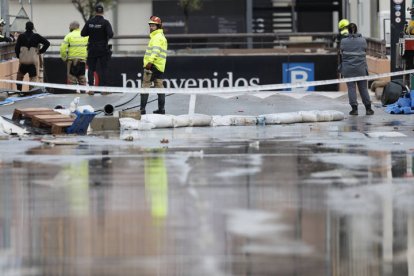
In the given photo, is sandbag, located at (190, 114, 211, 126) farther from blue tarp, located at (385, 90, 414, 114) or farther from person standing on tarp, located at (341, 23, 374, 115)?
blue tarp, located at (385, 90, 414, 114)

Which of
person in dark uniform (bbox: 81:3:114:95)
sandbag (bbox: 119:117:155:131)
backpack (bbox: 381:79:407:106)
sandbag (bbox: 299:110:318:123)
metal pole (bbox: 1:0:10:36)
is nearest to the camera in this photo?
sandbag (bbox: 119:117:155:131)

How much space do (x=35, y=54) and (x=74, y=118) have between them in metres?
9.70

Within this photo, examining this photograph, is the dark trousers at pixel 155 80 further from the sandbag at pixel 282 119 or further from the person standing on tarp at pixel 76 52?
the person standing on tarp at pixel 76 52

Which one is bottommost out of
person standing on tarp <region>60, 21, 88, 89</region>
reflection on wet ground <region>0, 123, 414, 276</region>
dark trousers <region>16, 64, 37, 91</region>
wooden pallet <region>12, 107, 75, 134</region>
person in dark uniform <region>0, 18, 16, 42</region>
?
reflection on wet ground <region>0, 123, 414, 276</region>

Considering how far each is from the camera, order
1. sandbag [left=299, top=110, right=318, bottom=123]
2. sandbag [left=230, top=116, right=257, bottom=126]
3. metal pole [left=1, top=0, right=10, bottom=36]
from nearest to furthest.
→ sandbag [left=230, top=116, right=257, bottom=126], sandbag [left=299, top=110, right=318, bottom=123], metal pole [left=1, top=0, right=10, bottom=36]

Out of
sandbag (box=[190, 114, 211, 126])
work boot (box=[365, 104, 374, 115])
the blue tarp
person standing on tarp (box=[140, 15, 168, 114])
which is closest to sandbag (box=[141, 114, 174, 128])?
sandbag (box=[190, 114, 211, 126])

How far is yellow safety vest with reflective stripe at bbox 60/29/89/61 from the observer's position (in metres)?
29.0

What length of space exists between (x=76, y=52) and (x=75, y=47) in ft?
0.41

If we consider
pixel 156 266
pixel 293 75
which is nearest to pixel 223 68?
pixel 293 75

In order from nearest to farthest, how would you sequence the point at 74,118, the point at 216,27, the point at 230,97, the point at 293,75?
1. the point at 74,118
2. the point at 230,97
3. the point at 293,75
4. the point at 216,27

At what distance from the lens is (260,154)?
1591 cm

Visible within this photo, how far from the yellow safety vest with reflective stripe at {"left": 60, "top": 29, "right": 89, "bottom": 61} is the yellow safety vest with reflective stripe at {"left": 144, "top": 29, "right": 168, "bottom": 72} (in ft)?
21.4

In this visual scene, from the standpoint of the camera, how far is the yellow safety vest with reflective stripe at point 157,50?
22547mm

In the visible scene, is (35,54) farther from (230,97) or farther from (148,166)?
→ (148,166)
